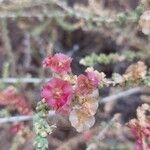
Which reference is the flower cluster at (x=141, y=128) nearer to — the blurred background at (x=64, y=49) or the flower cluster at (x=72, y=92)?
the flower cluster at (x=72, y=92)

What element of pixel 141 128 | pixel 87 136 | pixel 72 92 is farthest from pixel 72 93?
pixel 87 136

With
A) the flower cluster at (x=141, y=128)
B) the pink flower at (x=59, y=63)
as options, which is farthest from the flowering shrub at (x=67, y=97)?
the flower cluster at (x=141, y=128)

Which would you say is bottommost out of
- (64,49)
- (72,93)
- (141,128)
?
(64,49)

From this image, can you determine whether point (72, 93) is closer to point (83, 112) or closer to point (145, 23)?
point (83, 112)

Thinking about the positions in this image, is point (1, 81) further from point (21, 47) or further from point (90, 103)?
point (21, 47)

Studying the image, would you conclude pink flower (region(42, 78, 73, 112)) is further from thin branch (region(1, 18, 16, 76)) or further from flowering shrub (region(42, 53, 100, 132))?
thin branch (region(1, 18, 16, 76))

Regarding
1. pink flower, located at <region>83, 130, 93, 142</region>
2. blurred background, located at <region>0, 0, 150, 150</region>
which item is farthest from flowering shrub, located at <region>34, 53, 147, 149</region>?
pink flower, located at <region>83, 130, 93, 142</region>

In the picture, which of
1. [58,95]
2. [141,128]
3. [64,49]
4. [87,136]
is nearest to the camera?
[58,95]
